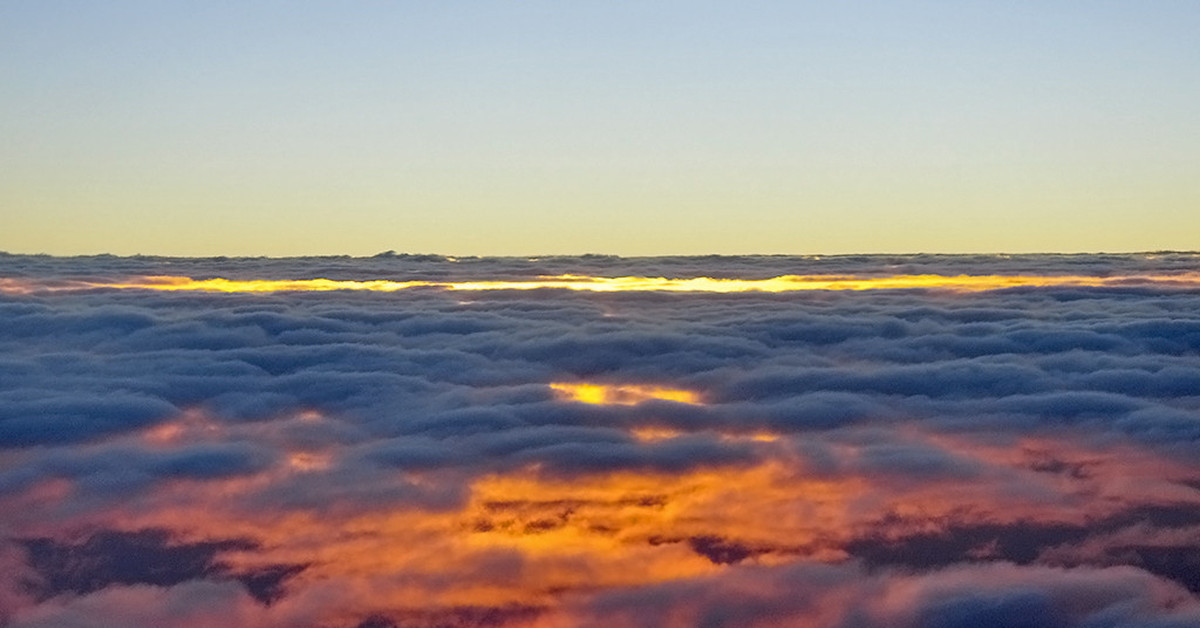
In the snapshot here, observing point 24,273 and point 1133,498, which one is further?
point 24,273

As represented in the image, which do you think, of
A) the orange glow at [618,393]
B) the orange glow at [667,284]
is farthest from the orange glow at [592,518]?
the orange glow at [667,284]

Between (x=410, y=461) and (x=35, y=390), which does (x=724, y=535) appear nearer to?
(x=410, y=461)

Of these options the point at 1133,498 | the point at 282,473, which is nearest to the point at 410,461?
the point at 282,473

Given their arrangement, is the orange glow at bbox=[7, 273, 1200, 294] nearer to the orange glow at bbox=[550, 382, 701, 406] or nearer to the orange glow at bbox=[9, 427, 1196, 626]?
the orange glow at bbox=[550, 382, 701, 406]

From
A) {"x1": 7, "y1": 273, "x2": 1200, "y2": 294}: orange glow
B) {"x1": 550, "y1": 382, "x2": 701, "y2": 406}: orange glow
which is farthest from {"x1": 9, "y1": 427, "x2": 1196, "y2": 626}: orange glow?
{"x1": 7, "y1": 273, "x2": 1200, "y2": 294}: orange glow

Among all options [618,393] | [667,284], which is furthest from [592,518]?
[667,284]

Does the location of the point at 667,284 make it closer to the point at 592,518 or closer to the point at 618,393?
the point at 618,393

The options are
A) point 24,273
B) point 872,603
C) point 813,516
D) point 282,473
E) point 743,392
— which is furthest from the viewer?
point 24,273
